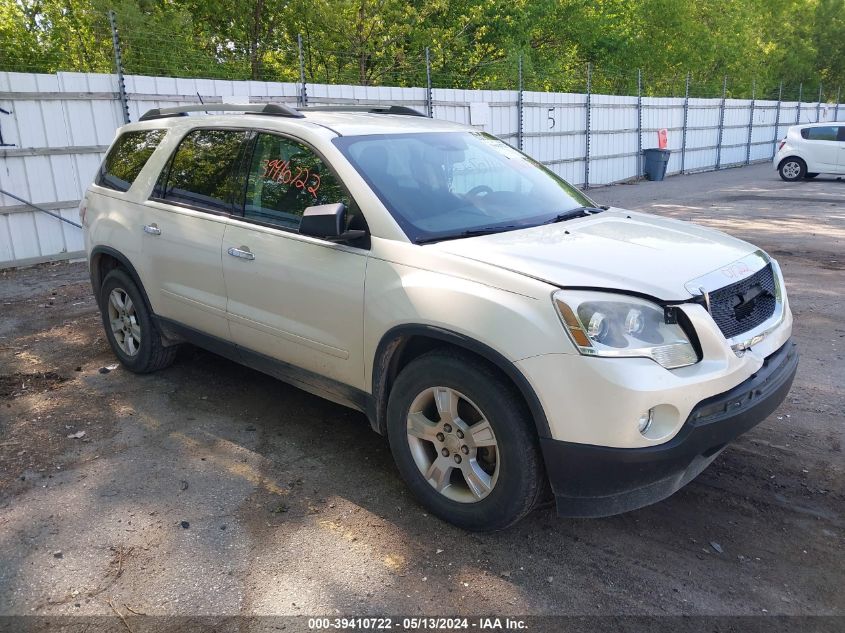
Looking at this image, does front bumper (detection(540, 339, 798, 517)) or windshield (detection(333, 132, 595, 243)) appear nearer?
front bumper (detection(540, 339, 798, 517))

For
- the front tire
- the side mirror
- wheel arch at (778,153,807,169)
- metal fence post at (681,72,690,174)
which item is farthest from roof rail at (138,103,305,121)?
metal fence post at (681,72,690,174)

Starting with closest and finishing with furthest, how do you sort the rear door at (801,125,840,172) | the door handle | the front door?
the front door < the door handle < the rear door at (801,125,840,172)

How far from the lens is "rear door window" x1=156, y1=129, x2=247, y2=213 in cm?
434

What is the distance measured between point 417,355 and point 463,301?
0.51 meters

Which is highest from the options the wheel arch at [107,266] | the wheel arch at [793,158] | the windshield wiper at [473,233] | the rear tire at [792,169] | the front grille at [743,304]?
the windshield wiper at [473,233]

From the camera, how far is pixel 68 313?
283 inches

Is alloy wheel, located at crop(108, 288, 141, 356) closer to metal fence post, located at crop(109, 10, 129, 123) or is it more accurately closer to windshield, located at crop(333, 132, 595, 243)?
windshield, located at crop(333, 132, 595, 243)

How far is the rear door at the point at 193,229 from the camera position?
4.33m

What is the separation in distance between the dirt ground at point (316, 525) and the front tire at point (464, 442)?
166mm

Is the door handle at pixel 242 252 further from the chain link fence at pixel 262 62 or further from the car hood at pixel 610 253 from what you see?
the chain link fence at pixel 262 62

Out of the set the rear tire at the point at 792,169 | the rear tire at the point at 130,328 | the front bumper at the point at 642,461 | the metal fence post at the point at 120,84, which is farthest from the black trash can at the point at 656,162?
the front bumper at the point at 642,461

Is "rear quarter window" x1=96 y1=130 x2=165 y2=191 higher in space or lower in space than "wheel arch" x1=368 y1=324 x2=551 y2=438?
higher

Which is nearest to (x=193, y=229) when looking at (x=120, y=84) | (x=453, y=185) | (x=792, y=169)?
(x=453, y=185)

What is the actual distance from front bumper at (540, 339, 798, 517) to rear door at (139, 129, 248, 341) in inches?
91.6
